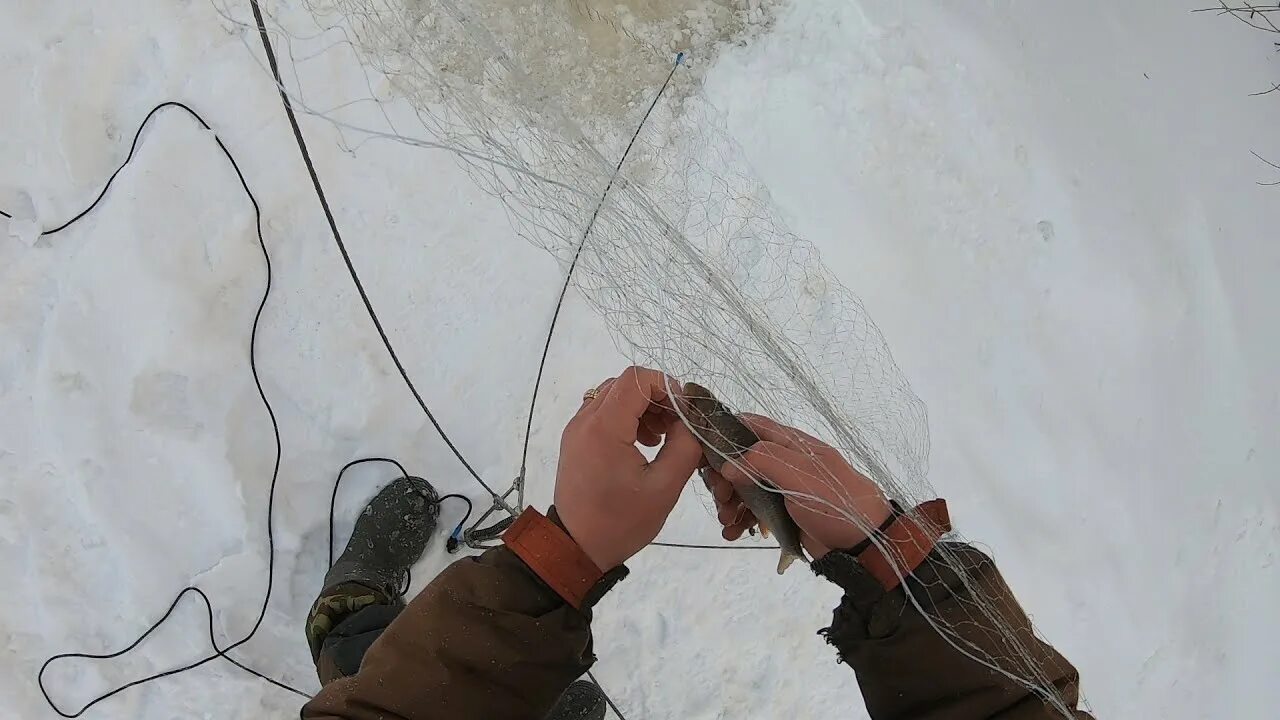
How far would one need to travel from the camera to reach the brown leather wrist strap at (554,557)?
3.22ft

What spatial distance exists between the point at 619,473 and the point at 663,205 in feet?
1.99

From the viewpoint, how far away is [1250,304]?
5.77 feet

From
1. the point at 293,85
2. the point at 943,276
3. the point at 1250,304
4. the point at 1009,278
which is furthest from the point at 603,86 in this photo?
the point at 1250,304

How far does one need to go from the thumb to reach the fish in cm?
2

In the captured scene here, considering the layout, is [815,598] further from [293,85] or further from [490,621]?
[293,85]

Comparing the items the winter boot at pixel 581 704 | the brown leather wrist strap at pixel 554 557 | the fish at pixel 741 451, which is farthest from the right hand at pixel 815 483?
the winter boot at pixel 581 704

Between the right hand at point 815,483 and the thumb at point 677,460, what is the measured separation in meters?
0.05

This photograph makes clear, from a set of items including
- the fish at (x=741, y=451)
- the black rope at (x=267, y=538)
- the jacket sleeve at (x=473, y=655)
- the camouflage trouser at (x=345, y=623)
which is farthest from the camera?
the black rope at (x=267, y=538)

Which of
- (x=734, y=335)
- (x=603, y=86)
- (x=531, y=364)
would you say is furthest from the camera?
(x=603, y=86)

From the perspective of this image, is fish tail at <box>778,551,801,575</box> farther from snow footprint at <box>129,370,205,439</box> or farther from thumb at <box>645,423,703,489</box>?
snow footprint at <box>129,370,205,439</box>

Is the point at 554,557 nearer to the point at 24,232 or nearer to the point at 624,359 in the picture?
the point at 624,359

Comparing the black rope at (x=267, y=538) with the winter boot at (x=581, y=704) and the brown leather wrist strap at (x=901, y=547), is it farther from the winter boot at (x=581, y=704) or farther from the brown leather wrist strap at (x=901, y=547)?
the brown leather wrist strap at (x=901, y=547)

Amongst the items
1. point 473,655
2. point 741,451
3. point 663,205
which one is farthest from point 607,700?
point 663,205

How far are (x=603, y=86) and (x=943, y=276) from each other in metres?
1.00
